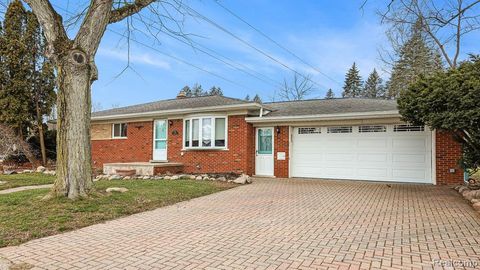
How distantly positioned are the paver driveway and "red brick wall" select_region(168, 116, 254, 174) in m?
5.48

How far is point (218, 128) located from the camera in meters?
14.1

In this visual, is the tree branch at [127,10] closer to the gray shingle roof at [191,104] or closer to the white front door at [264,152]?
the gray shingle roof at [191,104]

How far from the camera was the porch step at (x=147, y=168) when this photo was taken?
45.3ft

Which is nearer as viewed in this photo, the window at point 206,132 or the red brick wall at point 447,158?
the red brick wall at point 447,158

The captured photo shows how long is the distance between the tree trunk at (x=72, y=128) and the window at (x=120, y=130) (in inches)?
388

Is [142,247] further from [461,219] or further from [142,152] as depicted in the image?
[142,152]

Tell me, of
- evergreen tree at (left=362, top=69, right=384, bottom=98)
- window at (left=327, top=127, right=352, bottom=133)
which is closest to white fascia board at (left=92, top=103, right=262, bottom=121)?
window at (left=327, top=127, right=352, bottom=133)

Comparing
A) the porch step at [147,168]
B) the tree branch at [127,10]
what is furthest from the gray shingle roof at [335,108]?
the tree branch at [127,10]

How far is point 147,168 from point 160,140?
2260 mm

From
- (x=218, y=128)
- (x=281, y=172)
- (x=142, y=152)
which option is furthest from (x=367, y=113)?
(x=142, y=152)

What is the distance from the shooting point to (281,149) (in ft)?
44.0

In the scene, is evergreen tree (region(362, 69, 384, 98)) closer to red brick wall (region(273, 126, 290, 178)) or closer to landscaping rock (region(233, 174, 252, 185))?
red brick wall (region(273, 126, 290, 178))

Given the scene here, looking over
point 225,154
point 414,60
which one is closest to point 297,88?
point 414,60

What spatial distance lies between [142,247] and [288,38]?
1877cm
